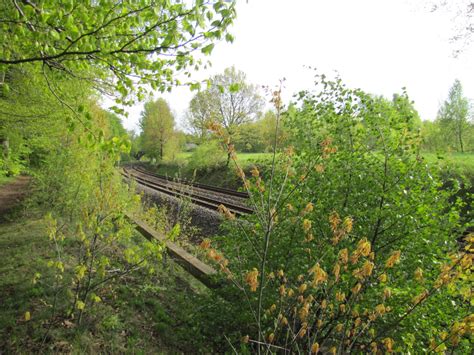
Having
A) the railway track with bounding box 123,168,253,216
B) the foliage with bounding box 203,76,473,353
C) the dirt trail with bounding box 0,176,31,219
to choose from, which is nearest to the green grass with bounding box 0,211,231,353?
the foliage with bounding box 203,76,473,353

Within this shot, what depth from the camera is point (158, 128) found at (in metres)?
45.2

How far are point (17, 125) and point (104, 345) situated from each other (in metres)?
6.33

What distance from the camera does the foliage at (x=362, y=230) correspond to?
2.44m

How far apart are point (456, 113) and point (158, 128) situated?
39.6 meters

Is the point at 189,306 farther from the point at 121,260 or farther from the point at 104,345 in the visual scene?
the point at 121,260

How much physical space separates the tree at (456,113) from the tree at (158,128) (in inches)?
1420

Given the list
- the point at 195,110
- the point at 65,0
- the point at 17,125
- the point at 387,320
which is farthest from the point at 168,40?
the point at 195,110

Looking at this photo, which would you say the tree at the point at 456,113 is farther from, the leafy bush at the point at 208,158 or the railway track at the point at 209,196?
the railway track at the point at 209,196

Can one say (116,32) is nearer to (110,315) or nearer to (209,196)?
(110,315)

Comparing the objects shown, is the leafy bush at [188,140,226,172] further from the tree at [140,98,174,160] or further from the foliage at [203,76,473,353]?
the foliage at [203,76,473,353]

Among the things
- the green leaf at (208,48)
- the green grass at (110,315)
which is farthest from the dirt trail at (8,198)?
the green leaf at (208,48)

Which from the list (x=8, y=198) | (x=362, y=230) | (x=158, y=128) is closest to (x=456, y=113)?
(x=362, y=230)

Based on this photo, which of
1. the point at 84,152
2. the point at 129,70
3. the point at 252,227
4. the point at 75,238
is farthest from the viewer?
the point at 84,152

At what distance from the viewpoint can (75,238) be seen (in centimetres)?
610
